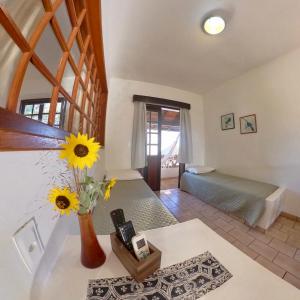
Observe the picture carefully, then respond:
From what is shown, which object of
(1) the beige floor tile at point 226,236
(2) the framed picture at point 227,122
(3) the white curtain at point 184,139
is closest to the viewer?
(1) the beige floor tile at point 226,236

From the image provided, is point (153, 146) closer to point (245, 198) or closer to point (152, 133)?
point (152, 133)

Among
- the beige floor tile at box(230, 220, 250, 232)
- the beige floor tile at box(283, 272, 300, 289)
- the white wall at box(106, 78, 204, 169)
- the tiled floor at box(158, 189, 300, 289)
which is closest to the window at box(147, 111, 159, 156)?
the white wall at box(106, 78, 204, 169)

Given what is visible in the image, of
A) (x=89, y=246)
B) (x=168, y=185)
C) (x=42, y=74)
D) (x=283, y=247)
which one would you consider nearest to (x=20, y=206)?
(x=89, y=246)

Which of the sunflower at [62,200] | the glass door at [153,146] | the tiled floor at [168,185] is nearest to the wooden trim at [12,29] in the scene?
the sunflower at [62,200]

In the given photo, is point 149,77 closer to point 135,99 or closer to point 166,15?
point 135,99

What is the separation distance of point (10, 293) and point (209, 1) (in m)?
2.24

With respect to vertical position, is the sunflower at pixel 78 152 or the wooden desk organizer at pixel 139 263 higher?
the sunflower at pixel 78 152

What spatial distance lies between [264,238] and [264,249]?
203 millimetres

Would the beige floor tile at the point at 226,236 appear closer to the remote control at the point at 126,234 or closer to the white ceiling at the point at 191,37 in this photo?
the remote control at the point at 126,234

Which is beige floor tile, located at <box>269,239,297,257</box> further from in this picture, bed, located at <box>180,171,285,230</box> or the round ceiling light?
the round ceiling light

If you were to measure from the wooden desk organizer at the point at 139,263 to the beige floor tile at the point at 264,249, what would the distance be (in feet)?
5.32

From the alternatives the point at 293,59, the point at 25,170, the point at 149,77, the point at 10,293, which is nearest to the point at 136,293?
the point at 10,293

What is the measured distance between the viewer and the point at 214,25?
152 cm

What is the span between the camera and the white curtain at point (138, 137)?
2809 millimetres
